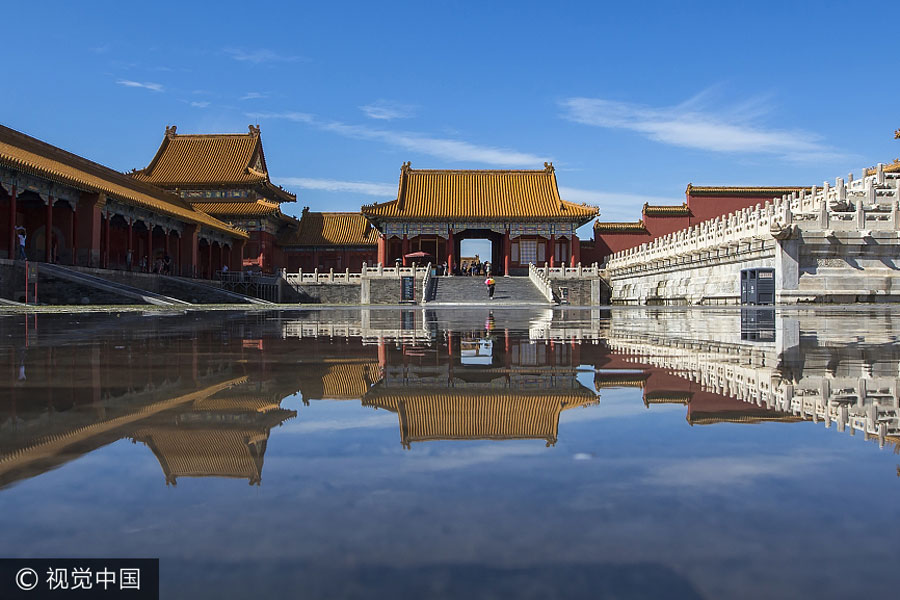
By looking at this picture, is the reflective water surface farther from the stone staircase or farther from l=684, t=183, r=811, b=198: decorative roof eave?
l=684, t=183, r=811, b=198: decorative roof eave

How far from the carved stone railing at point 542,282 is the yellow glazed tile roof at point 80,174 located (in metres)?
15.3

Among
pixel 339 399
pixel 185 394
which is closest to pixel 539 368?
pixel 339 399

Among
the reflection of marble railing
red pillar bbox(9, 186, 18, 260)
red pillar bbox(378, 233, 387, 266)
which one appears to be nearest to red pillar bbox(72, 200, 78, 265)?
red pillar bbox(9, 186, 18, 260)

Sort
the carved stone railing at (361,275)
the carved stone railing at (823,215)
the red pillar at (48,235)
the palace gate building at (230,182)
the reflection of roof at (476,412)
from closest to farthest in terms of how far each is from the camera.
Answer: the reflection of roof at (476,412) → the carved stone railing at (823,215) → the red pillar at (48,235) → the carved stone railing at (361,275) → the palace gate building at (230,182)

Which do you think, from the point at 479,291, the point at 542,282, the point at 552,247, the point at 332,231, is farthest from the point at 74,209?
the point at 552,247

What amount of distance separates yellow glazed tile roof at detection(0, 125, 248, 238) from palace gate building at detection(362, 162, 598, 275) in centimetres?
1010

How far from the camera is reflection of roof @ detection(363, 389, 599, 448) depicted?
1.98m

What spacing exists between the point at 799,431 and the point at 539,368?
1857 mm

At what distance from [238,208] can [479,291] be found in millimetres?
15892

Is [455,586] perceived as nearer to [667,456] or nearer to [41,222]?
[667,456]

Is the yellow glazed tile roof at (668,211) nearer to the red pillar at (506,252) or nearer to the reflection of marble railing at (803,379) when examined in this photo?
the red pillar at (506,252)

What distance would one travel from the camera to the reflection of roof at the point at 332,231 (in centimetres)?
4316

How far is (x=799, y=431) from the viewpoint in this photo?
1.99m

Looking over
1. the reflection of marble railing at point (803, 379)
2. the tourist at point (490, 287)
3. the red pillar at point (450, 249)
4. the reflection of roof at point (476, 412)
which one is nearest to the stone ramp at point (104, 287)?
the tourist at point (490, 287)
